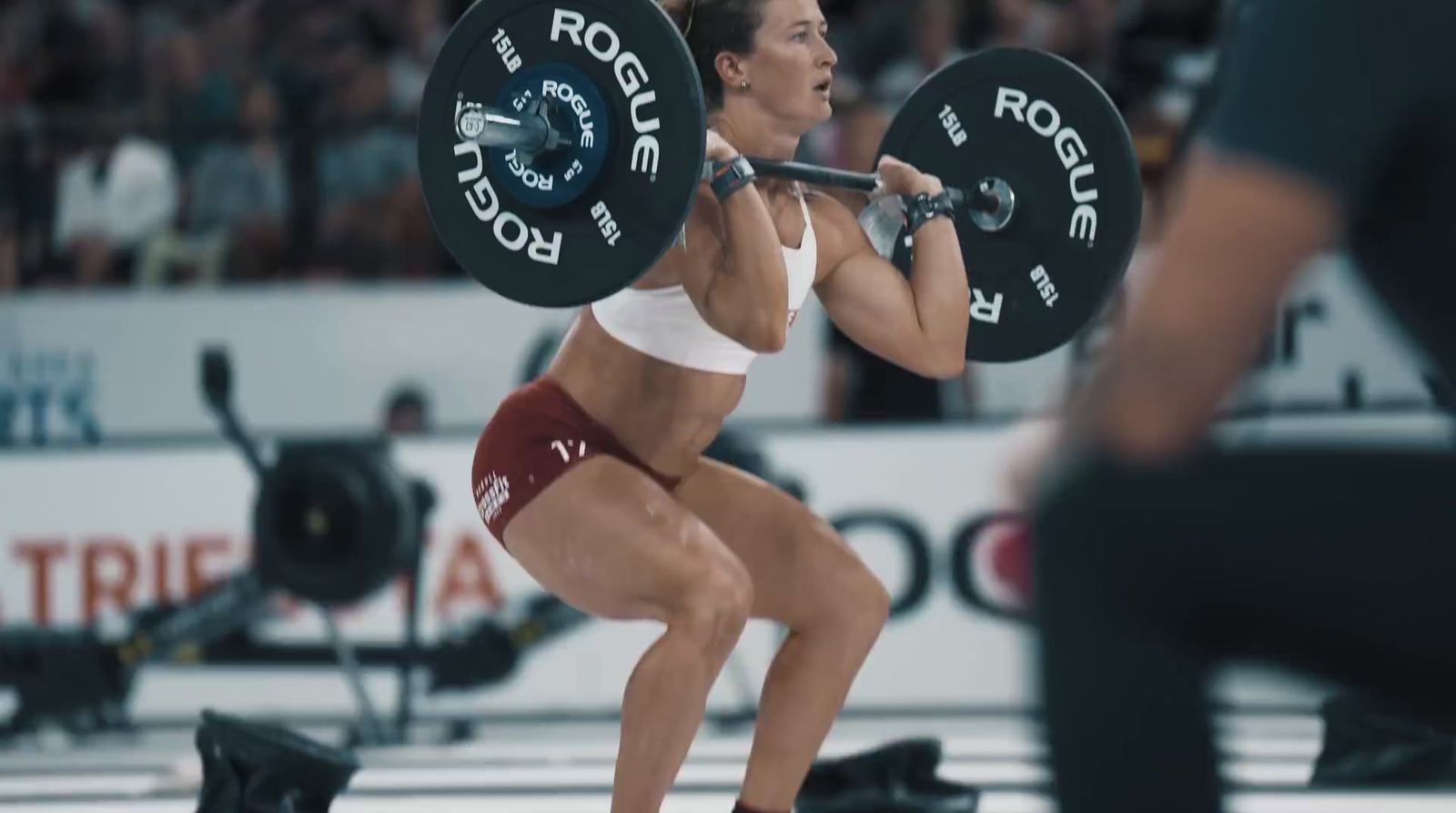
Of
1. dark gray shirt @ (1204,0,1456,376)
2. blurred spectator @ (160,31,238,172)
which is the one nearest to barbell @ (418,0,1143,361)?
dark gray shirt @ (1204,0,1456,376)

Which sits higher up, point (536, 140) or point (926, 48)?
point (926, 48)

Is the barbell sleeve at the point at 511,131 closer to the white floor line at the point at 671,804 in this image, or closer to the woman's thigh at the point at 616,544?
the woman's thigh at the point at 616,544

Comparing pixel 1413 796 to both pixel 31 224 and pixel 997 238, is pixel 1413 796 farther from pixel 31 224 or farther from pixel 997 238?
pixel 31 224

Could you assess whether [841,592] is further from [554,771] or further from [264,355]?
[264,355]

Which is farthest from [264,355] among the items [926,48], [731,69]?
[731,69]

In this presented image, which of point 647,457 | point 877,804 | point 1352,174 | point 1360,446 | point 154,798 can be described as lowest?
point 154,798

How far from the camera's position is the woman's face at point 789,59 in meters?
3.86

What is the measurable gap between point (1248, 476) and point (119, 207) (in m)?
8.47

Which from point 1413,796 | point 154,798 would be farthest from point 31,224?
point 1413,796

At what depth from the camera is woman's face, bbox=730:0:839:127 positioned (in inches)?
152

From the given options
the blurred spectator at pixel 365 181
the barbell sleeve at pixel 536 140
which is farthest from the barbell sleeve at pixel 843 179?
the blurred spectator at pixel 365 181

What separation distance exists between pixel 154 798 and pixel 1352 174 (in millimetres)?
4362

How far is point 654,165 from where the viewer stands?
3492mm

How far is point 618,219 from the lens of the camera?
3514 mm
